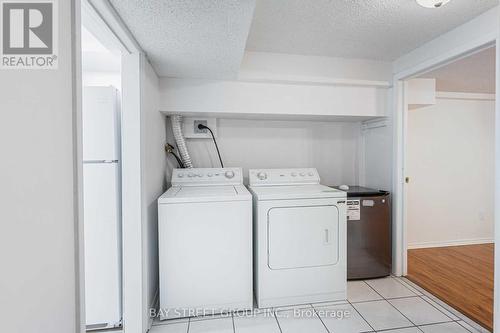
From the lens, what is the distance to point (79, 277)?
0.87m

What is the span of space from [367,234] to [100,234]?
2.36 meters

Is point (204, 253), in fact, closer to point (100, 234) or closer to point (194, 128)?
point (100, 234)

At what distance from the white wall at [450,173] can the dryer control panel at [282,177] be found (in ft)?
5.20

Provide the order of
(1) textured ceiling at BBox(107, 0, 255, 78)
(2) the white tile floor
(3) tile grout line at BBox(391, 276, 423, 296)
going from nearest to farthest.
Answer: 1. (1) textured ceiling at BBox(107, 0, 255, 78)
2. (2) the white tile floor
3. (3) tile grout line at BBox(391, 276, 423, 296)

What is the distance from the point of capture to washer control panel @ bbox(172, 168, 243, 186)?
7.67 feet

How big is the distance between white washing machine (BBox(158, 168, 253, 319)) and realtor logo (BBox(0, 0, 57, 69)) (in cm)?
120

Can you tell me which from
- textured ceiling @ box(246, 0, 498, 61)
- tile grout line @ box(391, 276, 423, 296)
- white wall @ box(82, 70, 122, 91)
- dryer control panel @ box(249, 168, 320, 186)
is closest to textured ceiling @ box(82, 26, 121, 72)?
white wall @ box(82, 70, 122, 91)

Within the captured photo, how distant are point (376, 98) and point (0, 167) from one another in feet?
9.40

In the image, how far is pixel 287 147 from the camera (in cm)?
279

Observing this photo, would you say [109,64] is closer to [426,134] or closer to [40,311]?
[40,311]

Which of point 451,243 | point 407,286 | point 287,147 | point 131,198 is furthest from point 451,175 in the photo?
point 131,198

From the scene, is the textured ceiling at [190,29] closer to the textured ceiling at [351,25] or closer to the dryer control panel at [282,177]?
the textured ceiling at [351,25]

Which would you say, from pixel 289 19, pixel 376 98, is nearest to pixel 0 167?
pixel 289 19

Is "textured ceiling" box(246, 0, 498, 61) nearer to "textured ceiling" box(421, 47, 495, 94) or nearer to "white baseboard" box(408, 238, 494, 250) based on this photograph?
"textured ceiling" box(421, 47, 495, 94)
